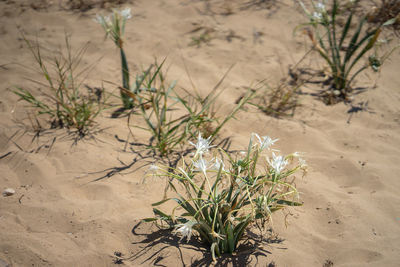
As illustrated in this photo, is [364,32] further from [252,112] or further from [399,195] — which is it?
[399,195]

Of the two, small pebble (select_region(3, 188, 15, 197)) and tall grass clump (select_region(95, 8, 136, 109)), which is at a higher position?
tall grass clump (select_region(95, 8, 136, 109))

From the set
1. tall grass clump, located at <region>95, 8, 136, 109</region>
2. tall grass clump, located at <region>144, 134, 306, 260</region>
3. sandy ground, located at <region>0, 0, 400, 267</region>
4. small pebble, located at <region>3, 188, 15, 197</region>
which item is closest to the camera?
tall grass clump, located at <region>144, 134, 306, 260</region>

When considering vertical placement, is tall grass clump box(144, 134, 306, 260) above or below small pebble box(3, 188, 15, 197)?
above

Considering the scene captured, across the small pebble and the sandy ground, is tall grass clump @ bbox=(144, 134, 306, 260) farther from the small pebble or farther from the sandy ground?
the small pebble

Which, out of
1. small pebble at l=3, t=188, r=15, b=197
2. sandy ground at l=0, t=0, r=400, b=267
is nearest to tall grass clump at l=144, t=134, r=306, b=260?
sandy ground at l=0, t=0, r=400, b=267

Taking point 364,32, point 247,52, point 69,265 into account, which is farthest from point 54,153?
point 364,32

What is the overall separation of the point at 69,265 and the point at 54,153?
87 centimetres

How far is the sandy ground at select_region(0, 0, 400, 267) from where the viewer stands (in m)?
1.46

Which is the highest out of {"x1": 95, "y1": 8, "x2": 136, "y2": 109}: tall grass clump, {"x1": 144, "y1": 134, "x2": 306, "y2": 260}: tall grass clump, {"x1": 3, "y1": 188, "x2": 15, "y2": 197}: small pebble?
{"x1": 95, "y1": 8, "x2": 136, "y2": 109}: tall grass clump

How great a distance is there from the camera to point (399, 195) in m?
1.79

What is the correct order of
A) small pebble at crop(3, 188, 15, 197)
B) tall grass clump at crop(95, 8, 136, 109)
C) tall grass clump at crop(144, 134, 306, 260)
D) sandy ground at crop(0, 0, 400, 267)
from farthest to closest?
1. tall grass clump at crop(95, 8, 136, 109)
2. small pebble at crop(3, 188, 15, 197)
3. sandy ground at crop(0, 0, 400, 267)
4. tall grass clump at crop(144, 134, 306, 260)

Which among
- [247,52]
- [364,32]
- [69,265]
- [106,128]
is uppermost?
[364,32]

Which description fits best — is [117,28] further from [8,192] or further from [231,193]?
[231,193]

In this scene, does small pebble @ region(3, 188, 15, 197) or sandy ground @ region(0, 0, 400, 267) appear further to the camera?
small pebble @ region(3, 188, 15, 197)
